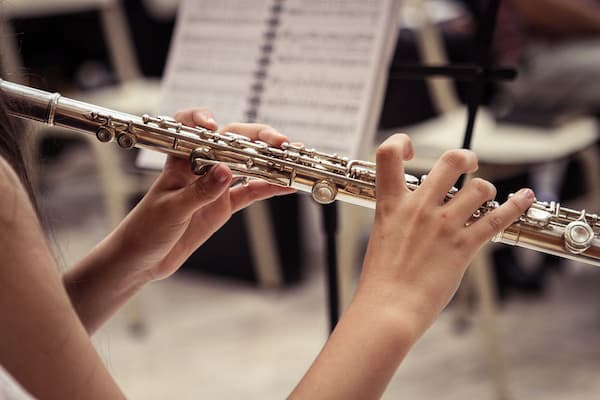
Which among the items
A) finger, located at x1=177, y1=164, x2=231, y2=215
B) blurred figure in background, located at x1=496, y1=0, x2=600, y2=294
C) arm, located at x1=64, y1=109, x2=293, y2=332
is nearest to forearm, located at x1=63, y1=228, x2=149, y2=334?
arm, located at x1=64, y1=109, x2=293, y2=332

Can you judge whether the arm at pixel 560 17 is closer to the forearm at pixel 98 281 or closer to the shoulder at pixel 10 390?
the forearm at pixel 98 281

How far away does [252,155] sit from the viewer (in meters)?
0.78

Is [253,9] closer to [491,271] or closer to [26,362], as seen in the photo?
[26,362]

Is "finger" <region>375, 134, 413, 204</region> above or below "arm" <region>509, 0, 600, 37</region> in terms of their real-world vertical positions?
below

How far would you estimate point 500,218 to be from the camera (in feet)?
2.09

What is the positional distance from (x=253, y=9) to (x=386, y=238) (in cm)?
63

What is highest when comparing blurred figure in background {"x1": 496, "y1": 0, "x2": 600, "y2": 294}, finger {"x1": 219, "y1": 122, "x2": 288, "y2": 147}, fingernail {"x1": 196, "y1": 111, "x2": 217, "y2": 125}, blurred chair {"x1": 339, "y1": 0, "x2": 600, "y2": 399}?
blurred figure in background {"x1": 496, "y1": 0, "x2": 600, "y2": 294}

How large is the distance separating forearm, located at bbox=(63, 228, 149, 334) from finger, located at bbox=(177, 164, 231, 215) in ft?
0.33

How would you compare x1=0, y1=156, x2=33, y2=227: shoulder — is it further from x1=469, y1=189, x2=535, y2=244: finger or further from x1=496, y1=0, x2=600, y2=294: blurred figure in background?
x1=496, y1=0, x2=600, y2=294: blurred figure in background

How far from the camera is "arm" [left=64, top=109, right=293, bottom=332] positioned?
79 cm

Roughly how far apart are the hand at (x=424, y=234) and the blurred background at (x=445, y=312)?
906 millimetres

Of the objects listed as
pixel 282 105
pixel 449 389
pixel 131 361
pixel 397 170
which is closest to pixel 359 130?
pixel 282 105

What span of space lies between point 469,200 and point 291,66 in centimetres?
52

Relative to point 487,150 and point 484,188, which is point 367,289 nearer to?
point 484,188
